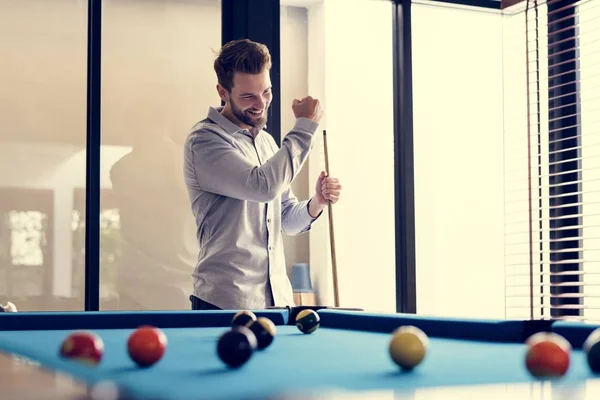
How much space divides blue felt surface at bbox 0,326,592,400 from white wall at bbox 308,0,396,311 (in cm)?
325

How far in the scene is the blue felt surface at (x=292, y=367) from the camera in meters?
1.09

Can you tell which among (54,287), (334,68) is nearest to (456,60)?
(334,68)

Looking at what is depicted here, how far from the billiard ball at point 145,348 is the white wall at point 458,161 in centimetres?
404

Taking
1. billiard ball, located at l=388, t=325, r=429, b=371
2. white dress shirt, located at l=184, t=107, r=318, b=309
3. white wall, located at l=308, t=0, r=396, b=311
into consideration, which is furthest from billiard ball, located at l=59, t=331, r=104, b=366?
white wall, located at l=308, t=0, r=396, b=311

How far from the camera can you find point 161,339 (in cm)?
134

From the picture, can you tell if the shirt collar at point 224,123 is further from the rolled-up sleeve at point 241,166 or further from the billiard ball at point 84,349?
the billiard ball at point 84,349

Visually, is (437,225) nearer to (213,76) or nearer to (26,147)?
(213,76)

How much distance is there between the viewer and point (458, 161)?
5.39m

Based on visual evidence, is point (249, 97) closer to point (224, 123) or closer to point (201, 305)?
point (224, 123)

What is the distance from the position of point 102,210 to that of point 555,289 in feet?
7.77

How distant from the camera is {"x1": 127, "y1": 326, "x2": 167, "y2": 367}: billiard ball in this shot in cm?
129

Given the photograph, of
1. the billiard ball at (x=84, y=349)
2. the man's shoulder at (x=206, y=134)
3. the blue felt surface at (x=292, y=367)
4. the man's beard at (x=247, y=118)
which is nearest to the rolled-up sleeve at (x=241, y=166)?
the man's shoulder at (x=206, y=134)

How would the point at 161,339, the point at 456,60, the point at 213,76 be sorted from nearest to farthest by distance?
the point at 161,339, the point at 213,76, the point at 456,60

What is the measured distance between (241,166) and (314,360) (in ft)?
5.17
